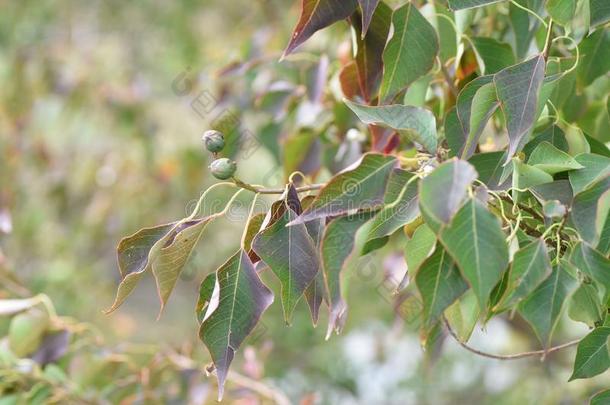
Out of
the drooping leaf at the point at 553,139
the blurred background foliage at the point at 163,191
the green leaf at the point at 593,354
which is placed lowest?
the blurred background foliage at the point at 163,191

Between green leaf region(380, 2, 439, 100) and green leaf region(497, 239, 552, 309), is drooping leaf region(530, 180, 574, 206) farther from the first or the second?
green leaf region(380, 2, 439, 100)

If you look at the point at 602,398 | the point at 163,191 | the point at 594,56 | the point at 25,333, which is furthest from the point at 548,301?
the point at 163,191

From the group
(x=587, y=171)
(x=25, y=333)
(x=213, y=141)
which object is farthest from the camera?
(x=25, y=333)

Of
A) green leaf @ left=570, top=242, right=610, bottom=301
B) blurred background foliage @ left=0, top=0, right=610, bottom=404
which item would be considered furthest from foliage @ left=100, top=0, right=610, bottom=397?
blurred background foliage @ left=0, top=0, right=610, bottom=404

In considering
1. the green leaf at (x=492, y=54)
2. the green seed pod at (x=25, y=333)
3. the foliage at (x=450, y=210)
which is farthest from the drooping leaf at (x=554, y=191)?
the green seed pod at (x=25, y=333)

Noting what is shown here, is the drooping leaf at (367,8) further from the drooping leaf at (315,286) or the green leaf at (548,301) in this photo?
the green leaf at (548,301)

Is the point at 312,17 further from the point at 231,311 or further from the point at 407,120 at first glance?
the point at 231,311
